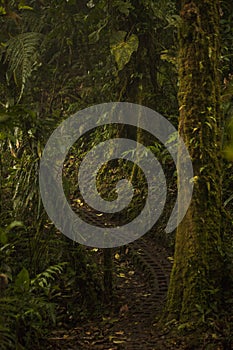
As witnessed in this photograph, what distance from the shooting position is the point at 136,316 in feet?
18.4

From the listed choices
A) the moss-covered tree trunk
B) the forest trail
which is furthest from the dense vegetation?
the forest trail

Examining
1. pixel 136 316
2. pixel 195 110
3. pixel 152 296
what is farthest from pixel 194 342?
pixel 195 110

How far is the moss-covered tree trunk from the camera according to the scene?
16.7 feet

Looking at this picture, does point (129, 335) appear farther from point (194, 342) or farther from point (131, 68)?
Answer: point (131, 68)

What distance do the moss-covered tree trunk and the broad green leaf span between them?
101 inches

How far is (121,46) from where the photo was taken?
26.1ft

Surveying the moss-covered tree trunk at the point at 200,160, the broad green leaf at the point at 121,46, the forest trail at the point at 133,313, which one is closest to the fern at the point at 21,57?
the moss-covered tree trunk at the point at 200,160

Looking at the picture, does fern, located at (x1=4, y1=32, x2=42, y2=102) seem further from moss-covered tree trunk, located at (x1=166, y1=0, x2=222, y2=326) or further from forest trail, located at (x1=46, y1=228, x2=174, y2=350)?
forest trail, located at (x1=46, y1=228, x2=174, y2=350)

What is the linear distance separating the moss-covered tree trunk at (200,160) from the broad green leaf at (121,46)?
256 centimetres

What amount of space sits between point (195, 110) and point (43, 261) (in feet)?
6.65

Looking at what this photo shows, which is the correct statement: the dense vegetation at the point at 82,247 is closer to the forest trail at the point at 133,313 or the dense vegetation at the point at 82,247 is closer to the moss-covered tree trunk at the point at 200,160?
the moss-covered tree trunk at the point at 200,160

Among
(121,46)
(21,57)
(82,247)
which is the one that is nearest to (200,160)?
(82,247)

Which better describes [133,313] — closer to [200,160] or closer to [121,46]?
[200,160]

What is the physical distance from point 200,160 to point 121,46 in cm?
330
